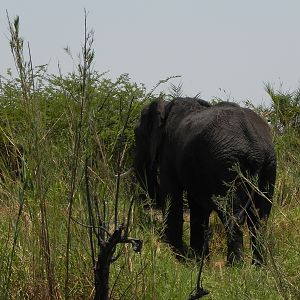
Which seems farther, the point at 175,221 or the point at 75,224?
the point at 175,221

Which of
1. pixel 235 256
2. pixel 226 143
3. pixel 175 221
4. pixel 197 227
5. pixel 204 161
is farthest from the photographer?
pixel 197 227

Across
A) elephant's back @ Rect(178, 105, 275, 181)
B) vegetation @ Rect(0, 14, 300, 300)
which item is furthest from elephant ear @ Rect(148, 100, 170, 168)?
vegetation @ Rect(0, 14, 300, 300)

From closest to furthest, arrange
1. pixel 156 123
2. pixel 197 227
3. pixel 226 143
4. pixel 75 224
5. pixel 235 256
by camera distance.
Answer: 1. pixel 75 224
2. pixel 235 256
3. pixel 226 143
4. pixel 197 227
5. pixel 156 123

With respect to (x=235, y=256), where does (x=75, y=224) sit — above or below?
above

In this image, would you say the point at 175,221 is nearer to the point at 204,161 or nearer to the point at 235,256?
the point at 204,161

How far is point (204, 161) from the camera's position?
249 inches

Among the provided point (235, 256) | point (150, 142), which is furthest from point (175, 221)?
point (235, 256)

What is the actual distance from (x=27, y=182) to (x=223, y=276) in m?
1.59

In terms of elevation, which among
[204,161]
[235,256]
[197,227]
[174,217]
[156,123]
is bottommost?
[235,256]

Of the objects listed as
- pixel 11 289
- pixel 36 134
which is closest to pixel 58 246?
pixel 11 289

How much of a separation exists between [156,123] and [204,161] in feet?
4.98

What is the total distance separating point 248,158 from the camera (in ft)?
19.6

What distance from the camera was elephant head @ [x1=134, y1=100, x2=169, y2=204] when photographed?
25.3 ft

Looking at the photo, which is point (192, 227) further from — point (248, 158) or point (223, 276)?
point (223, 276)
